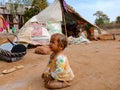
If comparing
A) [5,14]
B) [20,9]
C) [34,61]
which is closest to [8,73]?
[34,61]

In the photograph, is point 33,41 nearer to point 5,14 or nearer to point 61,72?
point 61,72

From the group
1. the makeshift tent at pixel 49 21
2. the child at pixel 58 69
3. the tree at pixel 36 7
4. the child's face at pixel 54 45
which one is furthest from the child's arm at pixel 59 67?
the tree at pixel 36 7

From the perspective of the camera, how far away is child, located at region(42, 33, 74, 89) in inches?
136

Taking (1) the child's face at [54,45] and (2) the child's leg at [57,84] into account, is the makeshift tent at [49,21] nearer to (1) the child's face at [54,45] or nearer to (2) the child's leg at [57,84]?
(1) the child's face at [54,45]

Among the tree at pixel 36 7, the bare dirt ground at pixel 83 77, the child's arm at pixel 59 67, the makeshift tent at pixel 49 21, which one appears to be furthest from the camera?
the tree at pixel 36 7

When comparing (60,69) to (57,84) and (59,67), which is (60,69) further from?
(57,84)

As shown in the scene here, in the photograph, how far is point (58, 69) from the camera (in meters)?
3.48

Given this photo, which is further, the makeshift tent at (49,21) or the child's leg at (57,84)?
the makeshift tent at (49,21)

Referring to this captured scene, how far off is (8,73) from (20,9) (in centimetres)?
3210

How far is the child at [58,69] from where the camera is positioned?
345 cm

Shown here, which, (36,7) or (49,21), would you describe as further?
(36,7)

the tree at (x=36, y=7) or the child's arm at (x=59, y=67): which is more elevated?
the tree at (x=36, y=7)

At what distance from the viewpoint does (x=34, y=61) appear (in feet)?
18.1

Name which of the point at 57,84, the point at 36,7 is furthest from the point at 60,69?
the point at 36,7
